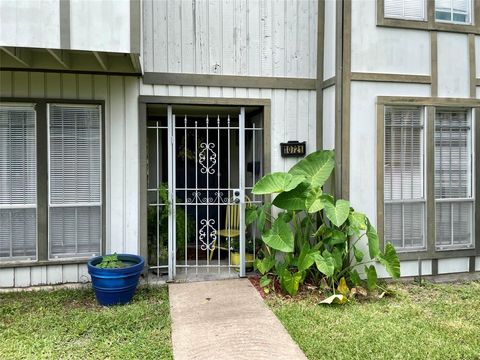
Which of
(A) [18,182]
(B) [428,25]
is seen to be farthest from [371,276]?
(A) [18,182]

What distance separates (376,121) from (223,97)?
73.7 inches

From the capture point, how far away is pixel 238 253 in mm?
5156

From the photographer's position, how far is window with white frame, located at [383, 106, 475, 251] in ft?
16.2

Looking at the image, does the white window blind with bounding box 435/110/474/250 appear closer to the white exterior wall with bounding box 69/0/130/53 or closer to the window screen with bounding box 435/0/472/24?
the window screen with bounding box 435/0/472/24

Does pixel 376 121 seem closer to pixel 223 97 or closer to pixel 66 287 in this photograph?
pixel 223 97

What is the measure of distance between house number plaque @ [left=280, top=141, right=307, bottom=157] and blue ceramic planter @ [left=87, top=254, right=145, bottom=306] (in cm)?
222

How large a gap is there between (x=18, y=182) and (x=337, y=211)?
3.50 metres

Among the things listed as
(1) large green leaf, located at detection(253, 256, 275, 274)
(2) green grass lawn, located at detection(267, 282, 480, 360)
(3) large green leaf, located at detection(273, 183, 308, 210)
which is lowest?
(2) green grass lawn, located at detection(267, 282, 480, 360)

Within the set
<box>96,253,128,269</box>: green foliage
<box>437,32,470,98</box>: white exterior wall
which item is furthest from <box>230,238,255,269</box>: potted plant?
→ <box>437,32,470,98</box>: white exterior wall

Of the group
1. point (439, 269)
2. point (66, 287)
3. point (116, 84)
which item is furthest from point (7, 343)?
point (439, 269)

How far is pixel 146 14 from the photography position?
471cm

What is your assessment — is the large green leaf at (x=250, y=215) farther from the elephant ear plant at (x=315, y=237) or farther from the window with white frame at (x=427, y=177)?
the window with white frame at (x=427, y=177)

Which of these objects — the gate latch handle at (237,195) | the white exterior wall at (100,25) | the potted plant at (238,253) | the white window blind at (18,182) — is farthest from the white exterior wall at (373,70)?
the white window blind at (18,182)

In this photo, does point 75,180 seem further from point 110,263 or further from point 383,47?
point 383,47
